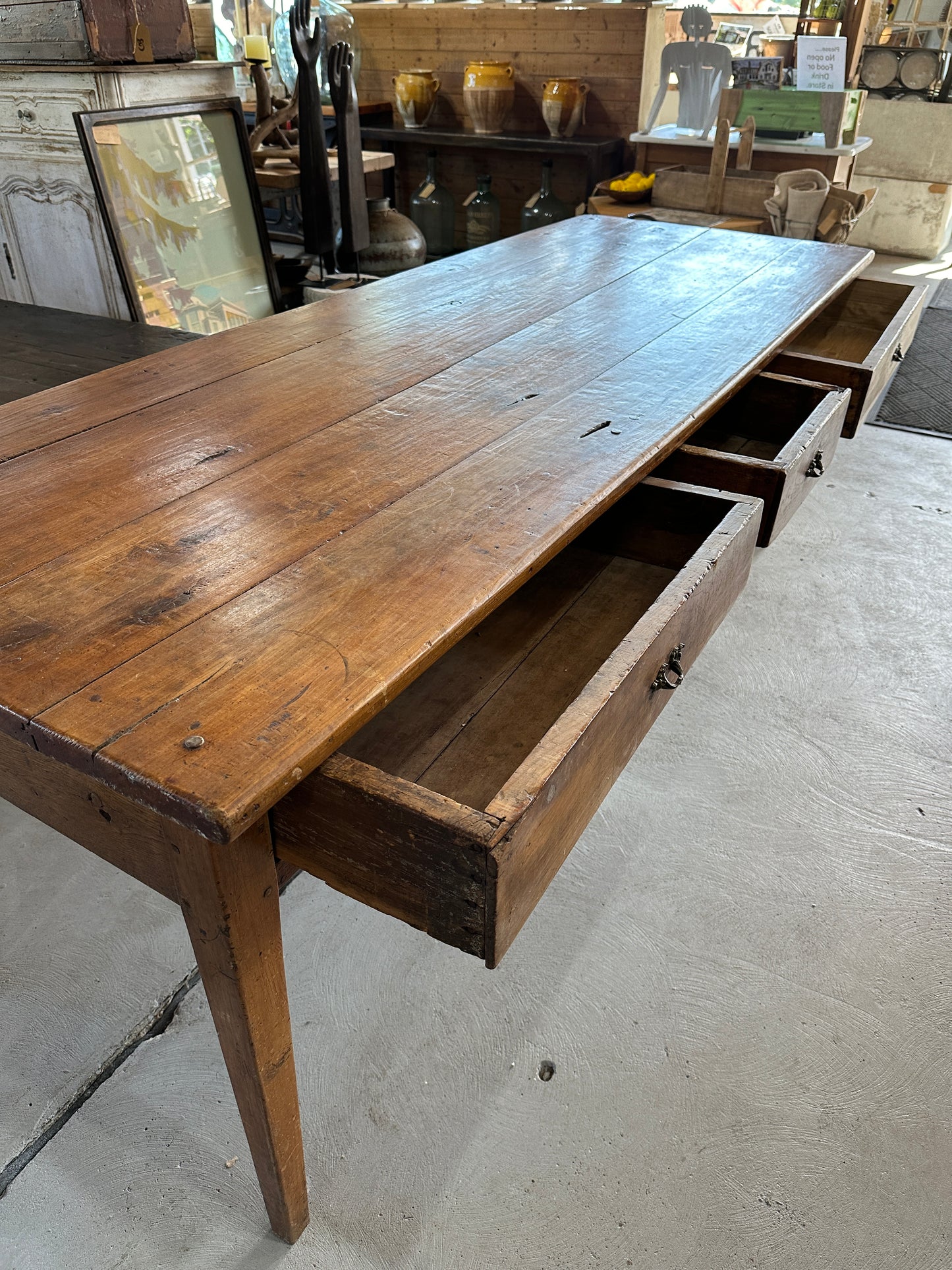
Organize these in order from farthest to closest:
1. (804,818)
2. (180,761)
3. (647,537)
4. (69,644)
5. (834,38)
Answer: (834,38) < (804,818) < (647,537) < (69,644) < (180,761)

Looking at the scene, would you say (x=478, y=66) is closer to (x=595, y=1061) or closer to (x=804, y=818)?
(x=804, y=818)

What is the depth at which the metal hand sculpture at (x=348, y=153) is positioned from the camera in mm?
3006

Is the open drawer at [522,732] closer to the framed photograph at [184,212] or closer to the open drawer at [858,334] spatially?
the open drawer at [858,334]

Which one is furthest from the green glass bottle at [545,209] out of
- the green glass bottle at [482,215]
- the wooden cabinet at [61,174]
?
the wooden cabinet at [61,174]

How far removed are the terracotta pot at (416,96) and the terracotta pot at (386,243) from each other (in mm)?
1371

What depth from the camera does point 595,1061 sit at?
47.9 inches

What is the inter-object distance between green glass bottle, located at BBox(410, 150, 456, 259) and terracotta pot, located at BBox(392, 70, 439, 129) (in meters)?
0.17

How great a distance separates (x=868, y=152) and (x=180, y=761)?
20.3 ft

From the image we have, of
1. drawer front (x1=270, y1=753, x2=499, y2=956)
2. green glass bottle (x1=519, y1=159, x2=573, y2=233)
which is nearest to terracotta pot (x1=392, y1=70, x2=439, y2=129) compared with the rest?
green glass bottle (x1=519, y1=159, x2=573, y2=233)

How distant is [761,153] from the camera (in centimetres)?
402

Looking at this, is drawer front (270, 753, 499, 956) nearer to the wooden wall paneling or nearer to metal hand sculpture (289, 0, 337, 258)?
metal hand sculpture (289, 0, 337, 258)

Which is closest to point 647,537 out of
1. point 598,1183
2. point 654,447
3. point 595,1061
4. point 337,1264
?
point 654,447

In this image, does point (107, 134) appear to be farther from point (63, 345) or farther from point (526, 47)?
point (526, 47)

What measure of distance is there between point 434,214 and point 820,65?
2.04 meters
